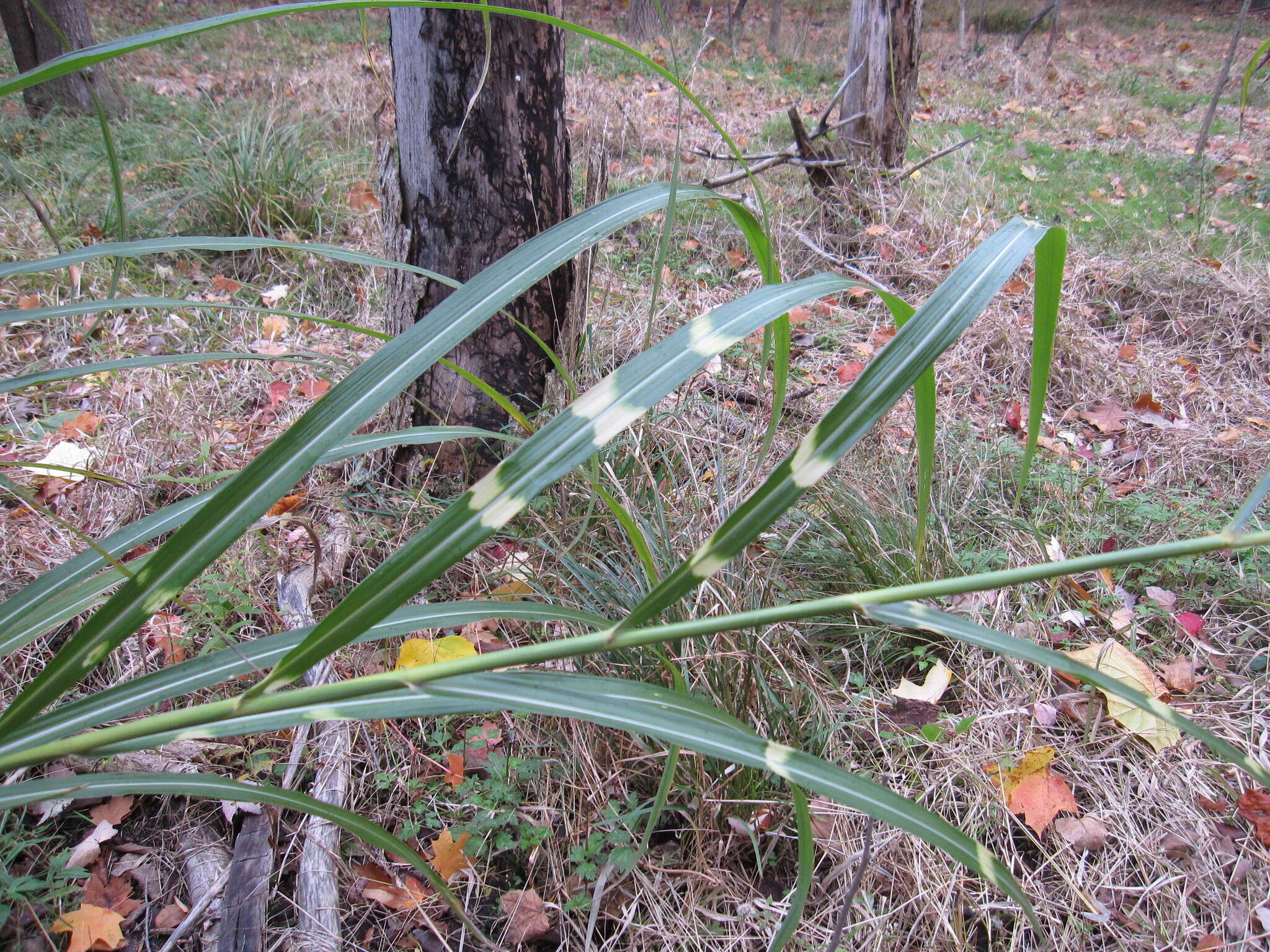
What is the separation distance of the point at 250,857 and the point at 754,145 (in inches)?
175

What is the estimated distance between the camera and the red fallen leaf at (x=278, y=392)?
1960mm

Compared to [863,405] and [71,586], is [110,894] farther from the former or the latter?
[863,405]

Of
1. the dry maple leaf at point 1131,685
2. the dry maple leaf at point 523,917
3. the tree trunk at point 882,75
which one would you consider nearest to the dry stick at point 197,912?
the dry maple leaf at point 523,917

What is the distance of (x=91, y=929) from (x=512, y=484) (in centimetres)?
105

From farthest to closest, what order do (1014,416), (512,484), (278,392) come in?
(1014,416), (278,392), (512,484)

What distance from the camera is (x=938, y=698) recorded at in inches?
51.8

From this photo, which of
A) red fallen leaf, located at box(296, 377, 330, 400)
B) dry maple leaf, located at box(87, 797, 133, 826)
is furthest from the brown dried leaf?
red fallen leaf, located at box(296, 377, 330, 400)

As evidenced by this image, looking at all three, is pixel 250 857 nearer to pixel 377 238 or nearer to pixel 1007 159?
pixel 377 238

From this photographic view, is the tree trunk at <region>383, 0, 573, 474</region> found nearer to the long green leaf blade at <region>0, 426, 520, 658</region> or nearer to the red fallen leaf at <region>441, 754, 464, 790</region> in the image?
the red fallen leaf at <region>441, 754, 464, 790</region>

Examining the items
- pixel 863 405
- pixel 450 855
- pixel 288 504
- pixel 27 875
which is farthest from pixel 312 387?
pixel 863 405

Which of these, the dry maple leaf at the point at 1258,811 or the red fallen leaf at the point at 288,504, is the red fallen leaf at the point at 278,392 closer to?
the red fallen leaf at the point at 288,504

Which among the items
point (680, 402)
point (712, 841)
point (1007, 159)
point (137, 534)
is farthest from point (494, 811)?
point (1007, 159)

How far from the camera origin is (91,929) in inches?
38.2

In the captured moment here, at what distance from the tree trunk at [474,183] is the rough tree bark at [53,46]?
12.9 ft
